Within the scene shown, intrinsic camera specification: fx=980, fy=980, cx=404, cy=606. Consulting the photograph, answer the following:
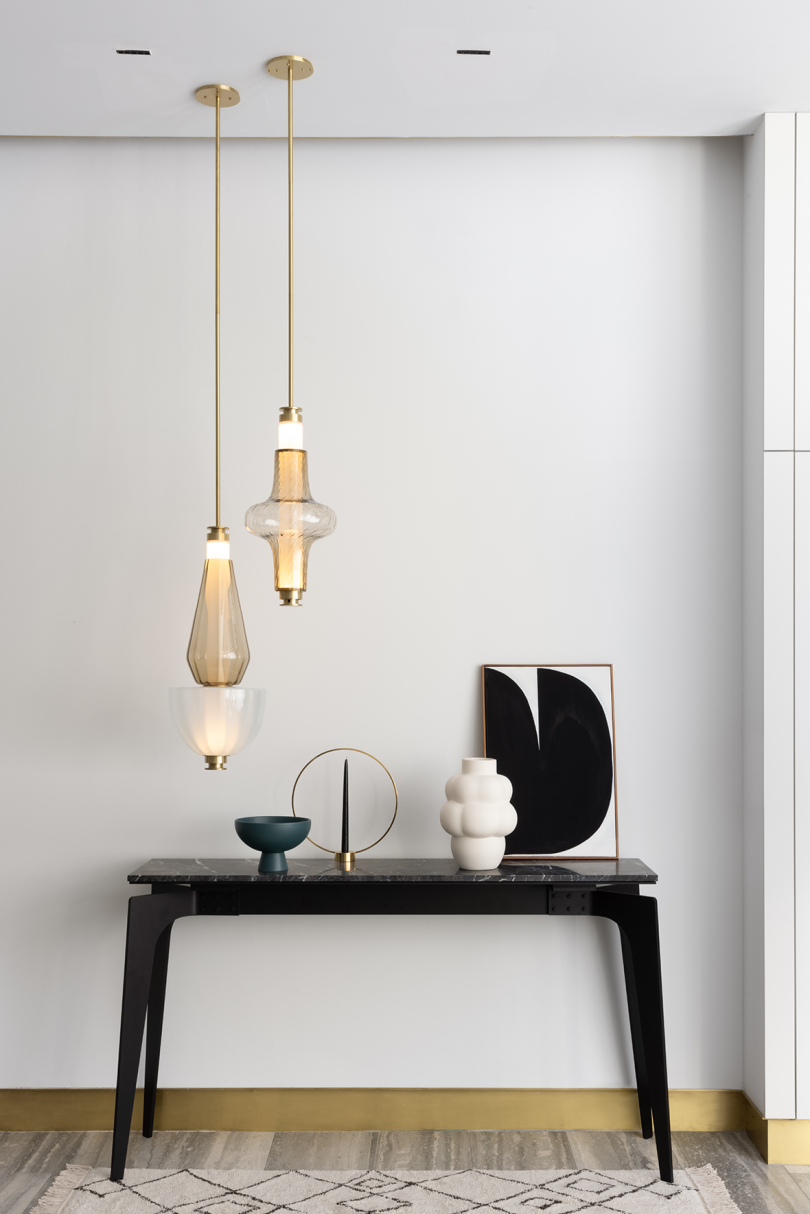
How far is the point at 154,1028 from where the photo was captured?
8.82ft

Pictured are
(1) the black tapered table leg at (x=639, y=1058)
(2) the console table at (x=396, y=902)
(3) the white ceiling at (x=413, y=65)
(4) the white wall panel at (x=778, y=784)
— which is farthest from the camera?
(1) the black tapered table leg at (x=639, y=1058)

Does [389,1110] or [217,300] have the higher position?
[217,300]

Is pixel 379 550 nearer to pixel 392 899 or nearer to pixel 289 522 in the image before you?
pixel 289 522

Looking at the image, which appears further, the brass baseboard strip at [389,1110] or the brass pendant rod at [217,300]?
the brass baseboard strip at [389,1110]

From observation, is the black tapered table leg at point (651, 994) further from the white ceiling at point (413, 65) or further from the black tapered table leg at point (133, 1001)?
the white ceiling at point (413, 65)

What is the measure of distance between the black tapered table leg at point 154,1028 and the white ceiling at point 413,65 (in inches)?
87.7

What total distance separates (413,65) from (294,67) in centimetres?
30

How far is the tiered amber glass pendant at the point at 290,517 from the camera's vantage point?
235 centimetres

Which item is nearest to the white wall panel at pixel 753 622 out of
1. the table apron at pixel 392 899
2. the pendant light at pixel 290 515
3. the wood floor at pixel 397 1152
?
the wood floor at pixel 397 1152

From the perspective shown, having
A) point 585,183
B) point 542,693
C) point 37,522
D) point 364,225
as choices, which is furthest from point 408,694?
point 585,183

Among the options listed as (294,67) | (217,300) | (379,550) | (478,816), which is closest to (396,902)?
(478,816)

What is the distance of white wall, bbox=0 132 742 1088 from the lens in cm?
277

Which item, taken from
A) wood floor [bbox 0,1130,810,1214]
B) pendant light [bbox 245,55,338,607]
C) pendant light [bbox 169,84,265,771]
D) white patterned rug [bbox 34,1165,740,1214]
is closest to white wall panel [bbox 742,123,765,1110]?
wood floor [bbox 0,1130,810,1214]

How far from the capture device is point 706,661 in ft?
9.23
